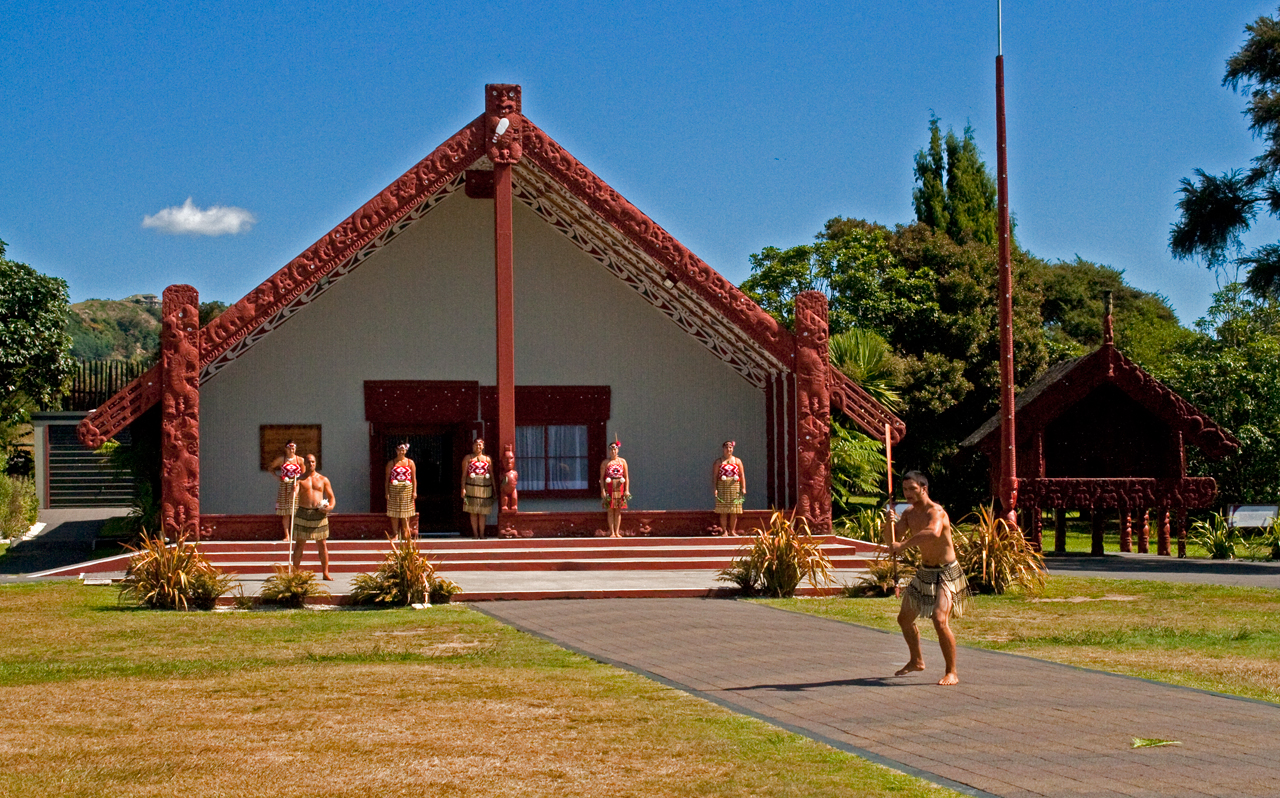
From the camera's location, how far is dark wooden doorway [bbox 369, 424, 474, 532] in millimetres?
21875

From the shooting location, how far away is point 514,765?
21.2 feet

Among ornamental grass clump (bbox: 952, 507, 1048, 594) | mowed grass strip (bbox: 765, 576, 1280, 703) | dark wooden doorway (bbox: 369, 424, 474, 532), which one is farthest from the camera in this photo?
dark wooden doorway (bbox: 369, 424, 474, 532)

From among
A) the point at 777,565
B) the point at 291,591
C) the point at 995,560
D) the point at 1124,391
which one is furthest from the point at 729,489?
the point at 291,591

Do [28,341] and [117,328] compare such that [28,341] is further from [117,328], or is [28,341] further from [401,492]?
[117,328]

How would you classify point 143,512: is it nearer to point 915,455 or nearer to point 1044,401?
point 1044,401

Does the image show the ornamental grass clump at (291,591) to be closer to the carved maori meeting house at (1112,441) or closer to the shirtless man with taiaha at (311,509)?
the shirtless man with taiaha at (311,509)

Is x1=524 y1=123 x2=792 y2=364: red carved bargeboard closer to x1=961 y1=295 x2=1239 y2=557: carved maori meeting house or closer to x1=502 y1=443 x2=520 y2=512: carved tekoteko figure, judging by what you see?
x1=502 y1=443 x2=520 y2=512: carved tekoteko figure

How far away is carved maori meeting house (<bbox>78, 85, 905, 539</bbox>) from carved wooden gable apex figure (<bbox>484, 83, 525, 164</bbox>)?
0.03m

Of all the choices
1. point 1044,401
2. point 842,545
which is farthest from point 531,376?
point 1044,401

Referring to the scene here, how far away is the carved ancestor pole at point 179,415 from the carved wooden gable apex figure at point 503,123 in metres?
4.85

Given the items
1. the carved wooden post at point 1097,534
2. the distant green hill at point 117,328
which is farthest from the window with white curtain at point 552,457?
the distant green hill at point 117,328

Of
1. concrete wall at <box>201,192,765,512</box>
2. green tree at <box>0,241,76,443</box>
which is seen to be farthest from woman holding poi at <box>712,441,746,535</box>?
green tree at <box>0,241,76,443</box>

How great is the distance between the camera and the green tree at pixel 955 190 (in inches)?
1772

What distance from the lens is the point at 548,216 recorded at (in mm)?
21781
